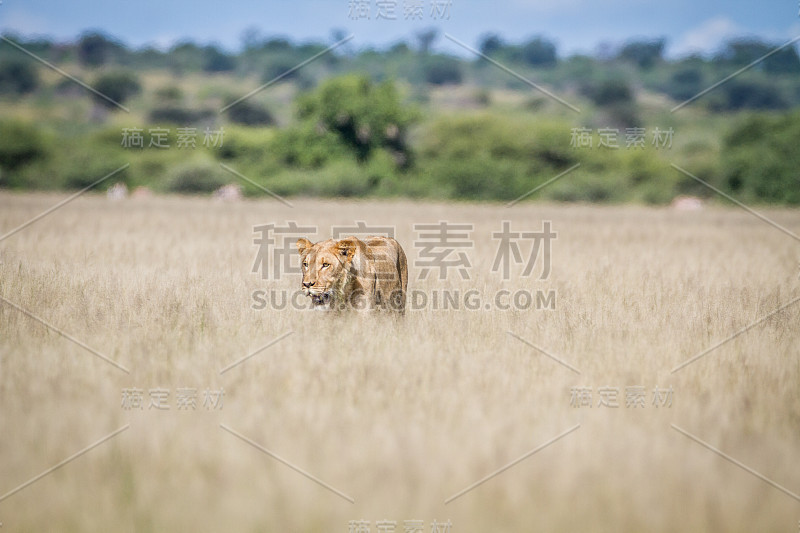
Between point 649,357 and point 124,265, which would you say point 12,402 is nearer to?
point 649,357

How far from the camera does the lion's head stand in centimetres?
775

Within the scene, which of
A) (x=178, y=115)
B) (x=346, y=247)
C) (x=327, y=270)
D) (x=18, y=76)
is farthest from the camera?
(x=18, y=76)

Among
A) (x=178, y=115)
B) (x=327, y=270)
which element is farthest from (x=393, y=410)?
(x=178, y=115)

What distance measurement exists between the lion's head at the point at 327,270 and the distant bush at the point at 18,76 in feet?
222

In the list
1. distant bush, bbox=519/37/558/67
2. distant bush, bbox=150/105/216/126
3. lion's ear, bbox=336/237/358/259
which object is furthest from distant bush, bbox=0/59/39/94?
distant bush, bbox=519/37/558/67

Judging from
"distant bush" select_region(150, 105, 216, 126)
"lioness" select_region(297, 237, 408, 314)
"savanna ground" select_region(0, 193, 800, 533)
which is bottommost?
"savanna ground" select_region(0, 193, 800, 533)

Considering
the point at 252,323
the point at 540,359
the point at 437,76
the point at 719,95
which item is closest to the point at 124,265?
the point at 252,323

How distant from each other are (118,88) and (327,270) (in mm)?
73385

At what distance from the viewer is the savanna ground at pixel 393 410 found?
13.9ft

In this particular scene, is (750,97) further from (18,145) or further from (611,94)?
(18,145)

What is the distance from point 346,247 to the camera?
794cm

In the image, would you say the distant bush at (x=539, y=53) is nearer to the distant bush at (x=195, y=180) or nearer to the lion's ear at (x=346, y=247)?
the distant bush at (x=195, y=180)

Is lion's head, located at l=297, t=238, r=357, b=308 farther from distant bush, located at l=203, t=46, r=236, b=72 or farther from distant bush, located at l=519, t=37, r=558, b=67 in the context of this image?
distant bush, located at l=519, t=37, r=558, b=67

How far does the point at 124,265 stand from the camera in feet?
38.8
